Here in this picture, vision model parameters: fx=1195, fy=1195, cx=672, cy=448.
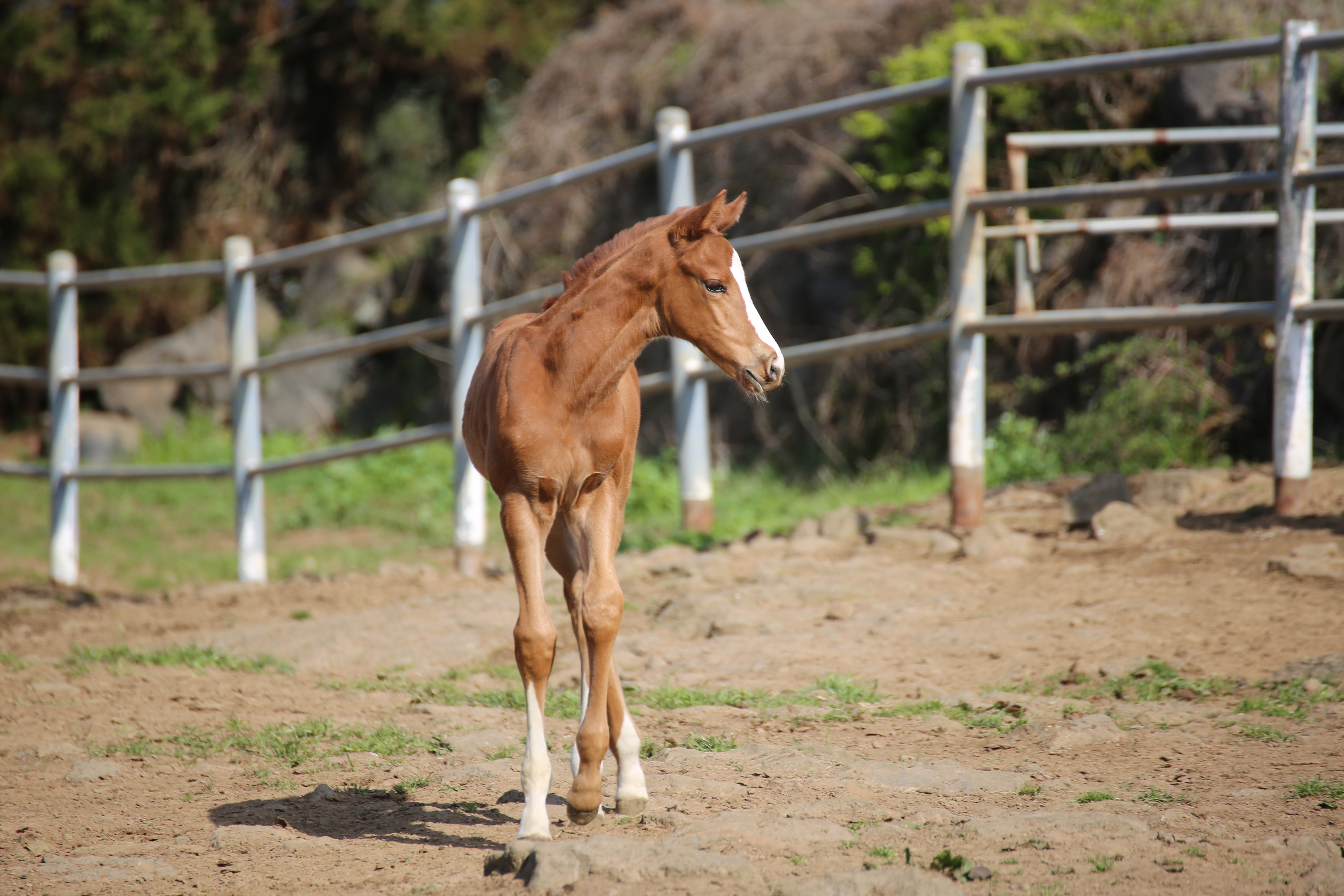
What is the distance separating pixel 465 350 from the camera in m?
6.20

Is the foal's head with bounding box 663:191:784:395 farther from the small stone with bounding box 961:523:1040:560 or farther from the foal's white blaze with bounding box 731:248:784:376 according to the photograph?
the small stone with bounding box 961:523:1040:560

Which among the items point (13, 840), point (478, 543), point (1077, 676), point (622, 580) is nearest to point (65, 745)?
point (13, 840)

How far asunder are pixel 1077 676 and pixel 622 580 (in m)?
2.04

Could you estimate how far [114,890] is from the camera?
2.54m

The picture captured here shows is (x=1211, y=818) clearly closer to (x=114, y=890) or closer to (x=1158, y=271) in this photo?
(x=114, y=890)

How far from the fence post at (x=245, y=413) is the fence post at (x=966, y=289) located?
152 inches

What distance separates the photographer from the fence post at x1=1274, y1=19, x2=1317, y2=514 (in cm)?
463

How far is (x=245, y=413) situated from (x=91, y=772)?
3.77m

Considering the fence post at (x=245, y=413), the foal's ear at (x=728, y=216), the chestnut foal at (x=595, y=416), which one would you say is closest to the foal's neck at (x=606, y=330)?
the chestnut foal at (x=595, y=416)

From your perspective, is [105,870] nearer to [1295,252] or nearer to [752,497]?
[1295,252]

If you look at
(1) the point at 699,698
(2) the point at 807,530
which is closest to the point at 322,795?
(1) the point at 699,698

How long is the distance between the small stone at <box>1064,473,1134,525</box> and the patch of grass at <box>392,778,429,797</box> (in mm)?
3079

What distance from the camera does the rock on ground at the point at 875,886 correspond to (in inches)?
90.0

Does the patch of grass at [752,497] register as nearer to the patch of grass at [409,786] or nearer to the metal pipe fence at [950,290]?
the metal pipe fence at [950,290]
